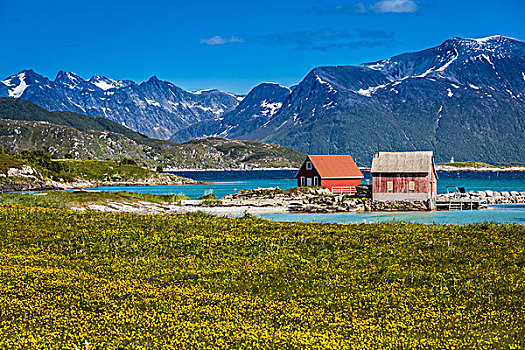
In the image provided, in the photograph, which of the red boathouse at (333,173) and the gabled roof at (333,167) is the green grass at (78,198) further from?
the gabled roof at (333,167)

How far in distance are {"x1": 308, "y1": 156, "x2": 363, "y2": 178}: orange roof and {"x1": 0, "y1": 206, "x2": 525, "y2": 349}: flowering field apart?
66.5 m

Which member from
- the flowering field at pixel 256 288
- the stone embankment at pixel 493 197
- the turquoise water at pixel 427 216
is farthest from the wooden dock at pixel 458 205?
the flowering field at pixel 256 288

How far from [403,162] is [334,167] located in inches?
682

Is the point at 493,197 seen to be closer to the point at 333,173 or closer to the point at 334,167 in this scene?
the point at 334,167

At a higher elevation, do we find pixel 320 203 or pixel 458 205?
pixel 320 203

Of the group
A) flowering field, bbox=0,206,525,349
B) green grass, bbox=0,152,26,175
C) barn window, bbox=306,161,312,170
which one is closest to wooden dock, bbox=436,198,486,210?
barn window, bbox=306,161,312,170

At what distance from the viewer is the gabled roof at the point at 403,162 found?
274 feet

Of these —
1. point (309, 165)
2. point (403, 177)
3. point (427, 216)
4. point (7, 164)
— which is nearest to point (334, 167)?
point (309, 165)

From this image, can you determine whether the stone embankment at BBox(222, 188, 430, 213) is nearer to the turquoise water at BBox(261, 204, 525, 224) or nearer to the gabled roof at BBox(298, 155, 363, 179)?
the turquoise water at BBox(261, 204, 525, 224)

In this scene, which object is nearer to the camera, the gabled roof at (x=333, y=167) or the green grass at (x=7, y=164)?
the gabled roof at (x=333, y=167)

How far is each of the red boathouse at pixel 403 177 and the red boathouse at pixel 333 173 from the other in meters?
13.4

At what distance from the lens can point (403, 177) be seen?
276ft

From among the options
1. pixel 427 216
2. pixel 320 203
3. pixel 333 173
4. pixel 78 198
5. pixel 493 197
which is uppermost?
pixel 333 173

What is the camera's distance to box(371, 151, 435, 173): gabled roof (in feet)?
274
